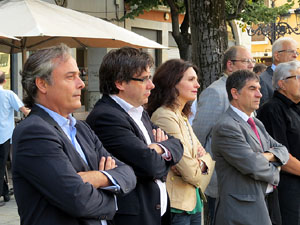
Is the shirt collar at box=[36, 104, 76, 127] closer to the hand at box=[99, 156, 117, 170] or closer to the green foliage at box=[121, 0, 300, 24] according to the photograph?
the hand at box=[99, 156, 117, 170]

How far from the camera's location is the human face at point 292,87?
5465 mm

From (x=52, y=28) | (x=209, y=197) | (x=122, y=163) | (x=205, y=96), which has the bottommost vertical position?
(x=209, y=197)

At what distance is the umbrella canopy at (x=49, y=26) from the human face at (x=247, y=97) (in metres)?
2.92

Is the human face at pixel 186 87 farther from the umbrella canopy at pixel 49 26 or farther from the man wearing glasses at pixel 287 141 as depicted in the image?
the umbrella canopy at pixel 49 26

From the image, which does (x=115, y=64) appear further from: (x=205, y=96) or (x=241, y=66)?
(x=241, y=66)

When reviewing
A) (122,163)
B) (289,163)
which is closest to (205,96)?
(289,163)

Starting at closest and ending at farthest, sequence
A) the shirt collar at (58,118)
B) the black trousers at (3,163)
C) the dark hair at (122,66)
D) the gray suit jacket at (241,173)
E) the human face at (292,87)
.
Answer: the shirt collar at (58,118) < the dark hair at (122,66) < the gray suit jacket at (241,173) < the human face at (292,87) < the black trousers at (3,163)

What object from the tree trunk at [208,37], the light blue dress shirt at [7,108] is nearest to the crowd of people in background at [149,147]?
the tree trunk at [208,37]

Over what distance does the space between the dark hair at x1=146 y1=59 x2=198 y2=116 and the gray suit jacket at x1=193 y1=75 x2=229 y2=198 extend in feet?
2.38

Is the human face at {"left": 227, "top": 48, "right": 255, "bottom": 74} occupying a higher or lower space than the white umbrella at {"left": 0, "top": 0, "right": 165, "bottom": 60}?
lower

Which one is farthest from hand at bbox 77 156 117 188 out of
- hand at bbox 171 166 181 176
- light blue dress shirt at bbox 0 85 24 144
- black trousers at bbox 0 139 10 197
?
light blue dress shirt at bbox 0 85 24 144

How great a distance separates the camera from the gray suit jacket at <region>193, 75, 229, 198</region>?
524 centimetres

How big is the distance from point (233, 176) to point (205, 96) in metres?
1.05

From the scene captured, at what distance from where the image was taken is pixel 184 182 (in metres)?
4.28
